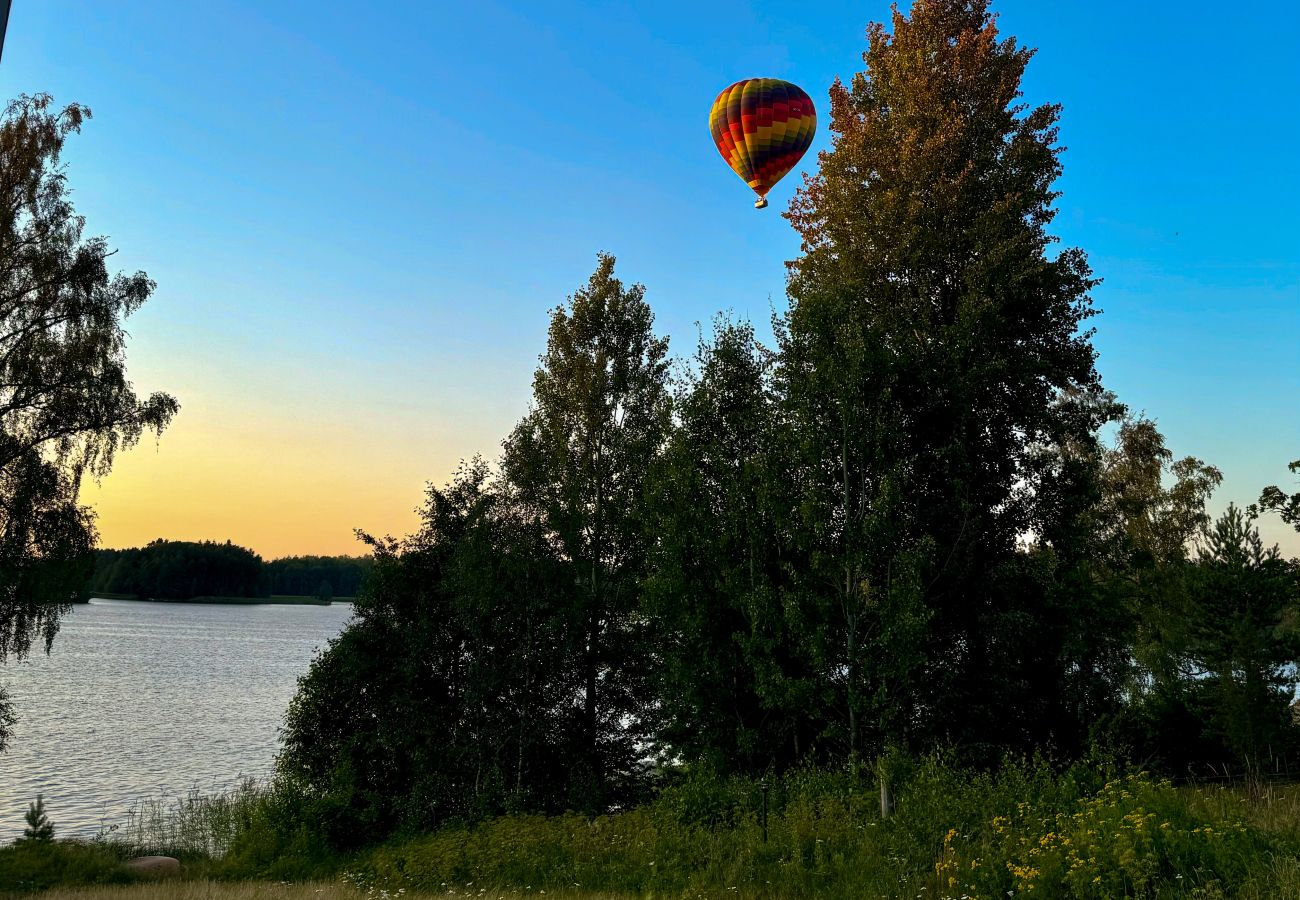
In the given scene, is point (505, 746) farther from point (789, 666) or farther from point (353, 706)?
point (789, 666)

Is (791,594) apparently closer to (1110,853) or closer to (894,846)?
(894,846)

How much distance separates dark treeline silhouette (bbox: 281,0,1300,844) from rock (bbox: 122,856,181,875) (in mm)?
3119

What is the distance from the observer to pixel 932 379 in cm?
2108

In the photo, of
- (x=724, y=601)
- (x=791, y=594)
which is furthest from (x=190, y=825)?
(x=791, y=594)

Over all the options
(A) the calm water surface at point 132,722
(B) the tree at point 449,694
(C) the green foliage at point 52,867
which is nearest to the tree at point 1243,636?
(B) the tree at point 449,694

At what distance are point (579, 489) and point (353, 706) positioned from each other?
8.53 metres

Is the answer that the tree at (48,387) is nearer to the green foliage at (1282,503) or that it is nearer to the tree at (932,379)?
the tree at (932,379)

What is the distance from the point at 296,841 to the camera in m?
21.0

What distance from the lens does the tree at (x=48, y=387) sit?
2011 cm

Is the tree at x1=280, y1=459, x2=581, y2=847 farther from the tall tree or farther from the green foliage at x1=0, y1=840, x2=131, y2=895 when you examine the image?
the green foliage at x1=0, y1=840, x2=131, y2=895

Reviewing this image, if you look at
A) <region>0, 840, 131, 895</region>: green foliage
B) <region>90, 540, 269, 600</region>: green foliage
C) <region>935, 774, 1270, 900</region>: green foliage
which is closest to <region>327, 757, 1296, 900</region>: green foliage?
<region>935, 774, 1270, 900</region>: green foliage

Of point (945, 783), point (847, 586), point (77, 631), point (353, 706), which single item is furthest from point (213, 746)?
point (77, 631)

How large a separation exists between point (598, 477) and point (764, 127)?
13.2 meters

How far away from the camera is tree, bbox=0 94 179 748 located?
20109mm
